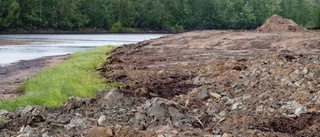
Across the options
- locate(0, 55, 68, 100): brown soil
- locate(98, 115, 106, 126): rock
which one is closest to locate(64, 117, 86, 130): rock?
locate(98, 115, 106, 126): rock

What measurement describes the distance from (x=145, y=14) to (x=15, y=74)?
7906 cm

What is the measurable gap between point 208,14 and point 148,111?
10426 cm

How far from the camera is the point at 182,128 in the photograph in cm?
886

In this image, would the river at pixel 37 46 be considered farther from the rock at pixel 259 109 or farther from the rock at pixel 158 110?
the rock at pixel 259 109

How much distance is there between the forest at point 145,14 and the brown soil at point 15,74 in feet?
166

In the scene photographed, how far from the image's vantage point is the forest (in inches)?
3353

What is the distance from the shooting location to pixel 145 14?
10181 cm

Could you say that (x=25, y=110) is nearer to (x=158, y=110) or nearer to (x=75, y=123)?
(x=75, y=123)

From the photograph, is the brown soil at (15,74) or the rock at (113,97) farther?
the brown soil at (15,74)

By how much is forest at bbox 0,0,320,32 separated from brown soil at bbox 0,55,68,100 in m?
50.5

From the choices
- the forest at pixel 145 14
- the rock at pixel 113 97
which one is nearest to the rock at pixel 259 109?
the rock at pixel 113 97

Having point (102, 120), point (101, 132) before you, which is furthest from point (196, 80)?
point (101, 132)

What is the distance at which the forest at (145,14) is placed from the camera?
85.2 meters

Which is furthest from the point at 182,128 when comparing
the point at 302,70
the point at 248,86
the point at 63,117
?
the point at 302,70
